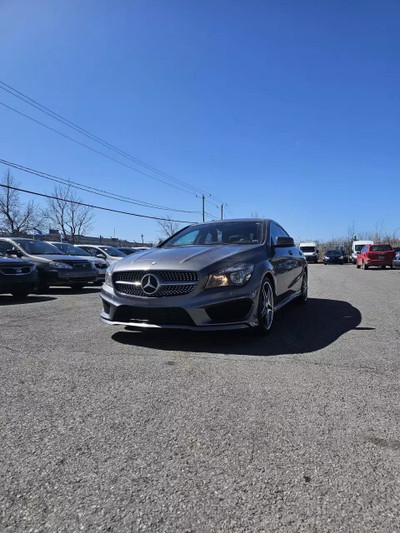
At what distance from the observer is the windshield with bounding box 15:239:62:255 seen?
10742 mm

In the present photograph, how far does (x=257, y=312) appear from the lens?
13.9 feet

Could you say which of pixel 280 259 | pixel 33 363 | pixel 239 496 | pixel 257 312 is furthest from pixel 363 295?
pixel 239 496

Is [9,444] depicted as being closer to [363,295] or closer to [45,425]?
[45,425]

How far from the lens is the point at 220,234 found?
5.72 m

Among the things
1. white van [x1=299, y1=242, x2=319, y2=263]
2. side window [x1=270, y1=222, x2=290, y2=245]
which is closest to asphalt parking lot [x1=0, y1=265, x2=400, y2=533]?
side window [x1=270, y1=222, x2=290, y2=245]

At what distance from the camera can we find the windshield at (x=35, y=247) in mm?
10742

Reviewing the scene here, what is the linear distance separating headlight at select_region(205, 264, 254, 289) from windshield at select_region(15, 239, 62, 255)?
8184 millimetres

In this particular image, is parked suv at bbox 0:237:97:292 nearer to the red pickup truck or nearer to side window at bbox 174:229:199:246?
side window at bbox 174:229:199:246

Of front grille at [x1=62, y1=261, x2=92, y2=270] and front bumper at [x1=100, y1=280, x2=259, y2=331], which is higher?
front grille at [x1=62, y1=261, x2=92, y2=270]

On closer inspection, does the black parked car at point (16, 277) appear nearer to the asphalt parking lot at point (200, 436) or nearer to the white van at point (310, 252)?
the asphalt parking lot at point (200, 436)

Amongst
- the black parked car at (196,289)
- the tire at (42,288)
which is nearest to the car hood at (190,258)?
the black parked car at (196,289)

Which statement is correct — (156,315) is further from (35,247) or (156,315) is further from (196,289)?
(35,247)

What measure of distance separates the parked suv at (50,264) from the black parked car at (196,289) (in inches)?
233

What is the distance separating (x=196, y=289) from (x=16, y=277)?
19.9ft
